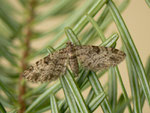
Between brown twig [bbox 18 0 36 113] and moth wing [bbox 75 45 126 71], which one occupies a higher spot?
brown twig [bbox 18 0 36 113]

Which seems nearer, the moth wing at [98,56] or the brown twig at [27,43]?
the moth wing at [98,56]

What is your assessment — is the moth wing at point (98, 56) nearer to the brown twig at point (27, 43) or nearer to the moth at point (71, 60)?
the moth at point (71, 60)

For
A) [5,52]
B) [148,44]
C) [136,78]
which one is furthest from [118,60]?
[148,44]

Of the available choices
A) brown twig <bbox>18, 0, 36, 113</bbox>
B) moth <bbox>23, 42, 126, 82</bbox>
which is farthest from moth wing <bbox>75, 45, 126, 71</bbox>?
brown twig <bbox>18, 0, 36, 113</bbox>

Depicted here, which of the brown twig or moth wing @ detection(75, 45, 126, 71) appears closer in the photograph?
moth wing @ detection(75, 45, 126, 71)

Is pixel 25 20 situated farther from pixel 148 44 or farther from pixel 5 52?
pixel 148 44

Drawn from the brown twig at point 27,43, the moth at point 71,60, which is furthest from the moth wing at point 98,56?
the brown twig at point 27,43

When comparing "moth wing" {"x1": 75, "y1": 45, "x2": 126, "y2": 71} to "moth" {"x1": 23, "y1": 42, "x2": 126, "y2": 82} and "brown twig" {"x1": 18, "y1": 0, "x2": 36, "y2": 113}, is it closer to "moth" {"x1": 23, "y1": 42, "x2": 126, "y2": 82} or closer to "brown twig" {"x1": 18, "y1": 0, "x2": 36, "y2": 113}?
"moth" {"x1": 23, "y1": 42, "x2": 126, "y2": 82}

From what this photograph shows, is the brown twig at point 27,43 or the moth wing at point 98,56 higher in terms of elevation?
the brown twig at point 27,43
